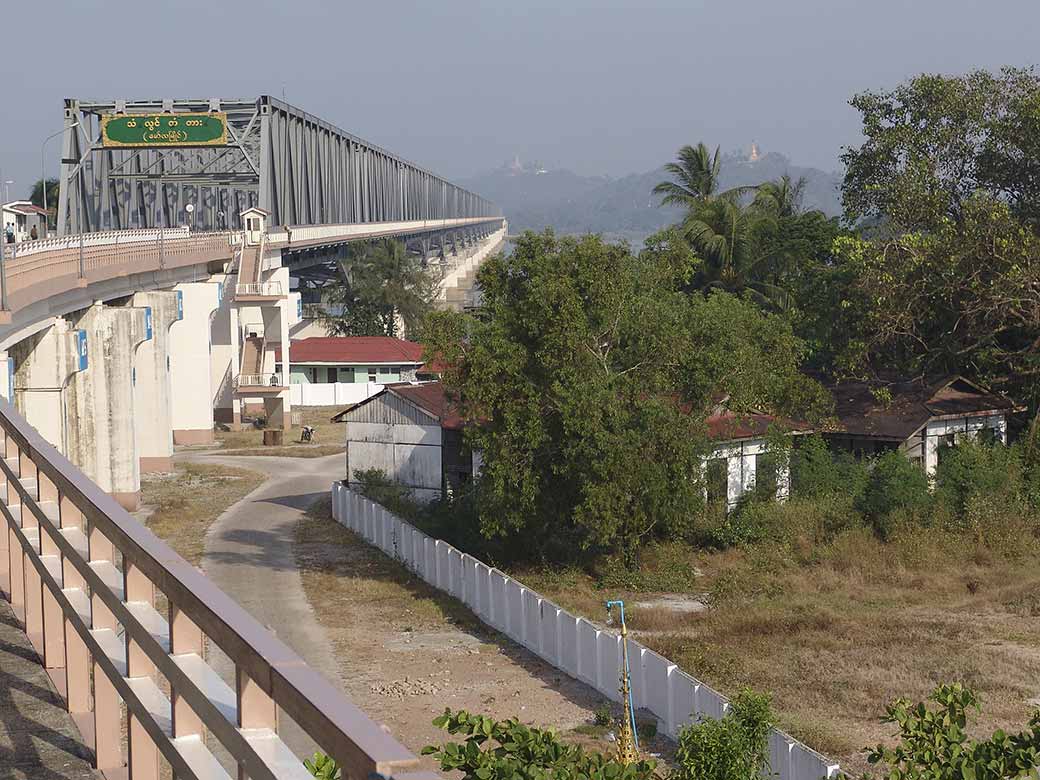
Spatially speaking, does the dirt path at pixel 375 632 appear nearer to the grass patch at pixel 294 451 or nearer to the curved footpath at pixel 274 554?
the curved footpath at pixel 274 554

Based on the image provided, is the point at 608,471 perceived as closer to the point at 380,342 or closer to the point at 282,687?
the point at 282,687

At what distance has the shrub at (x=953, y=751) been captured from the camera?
8555 millimetres

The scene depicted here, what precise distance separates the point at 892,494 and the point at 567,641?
11.5 meters

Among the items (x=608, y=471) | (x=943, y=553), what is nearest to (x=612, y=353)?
(x=608, y=471)

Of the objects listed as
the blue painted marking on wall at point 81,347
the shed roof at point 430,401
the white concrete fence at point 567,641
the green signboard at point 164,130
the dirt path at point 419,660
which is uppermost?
the green signboard at point 164,130

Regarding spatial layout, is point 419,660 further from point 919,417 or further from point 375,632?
point 919,417

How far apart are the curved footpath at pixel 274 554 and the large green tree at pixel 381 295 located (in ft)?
89.8

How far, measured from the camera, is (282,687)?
2877mm

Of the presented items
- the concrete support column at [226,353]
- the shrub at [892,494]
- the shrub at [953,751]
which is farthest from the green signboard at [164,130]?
the shrub at [953,751]

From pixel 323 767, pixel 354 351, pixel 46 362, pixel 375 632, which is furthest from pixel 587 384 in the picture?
pixel 354 351

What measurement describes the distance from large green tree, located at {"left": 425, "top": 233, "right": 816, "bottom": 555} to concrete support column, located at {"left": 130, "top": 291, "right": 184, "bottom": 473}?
15164 millimetres

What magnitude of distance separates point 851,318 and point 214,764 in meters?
34.1

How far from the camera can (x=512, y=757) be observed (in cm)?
739

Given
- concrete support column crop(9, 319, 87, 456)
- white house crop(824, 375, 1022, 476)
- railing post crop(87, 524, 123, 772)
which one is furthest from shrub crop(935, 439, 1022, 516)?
railing post crop(87, 524, 123, 772)
